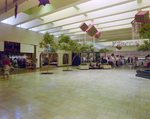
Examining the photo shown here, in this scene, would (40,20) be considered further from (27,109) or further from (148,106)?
(148,106)

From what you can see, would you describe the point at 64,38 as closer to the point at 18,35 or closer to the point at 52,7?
the point at 52,7

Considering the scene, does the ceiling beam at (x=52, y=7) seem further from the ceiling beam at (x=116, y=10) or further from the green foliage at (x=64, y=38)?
the green foliage at (x=64, y=38)

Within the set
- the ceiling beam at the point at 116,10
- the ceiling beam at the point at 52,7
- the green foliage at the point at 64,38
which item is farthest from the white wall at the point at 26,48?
the green foliage at the point at 64,38

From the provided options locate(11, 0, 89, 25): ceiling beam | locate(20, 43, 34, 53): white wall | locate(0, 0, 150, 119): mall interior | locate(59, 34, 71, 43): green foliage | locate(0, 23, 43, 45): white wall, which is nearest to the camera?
locate(0, 0, 150, 119): mall interior

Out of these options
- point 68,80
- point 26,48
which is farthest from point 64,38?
point 68,80

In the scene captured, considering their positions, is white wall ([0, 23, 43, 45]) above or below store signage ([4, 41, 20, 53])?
above

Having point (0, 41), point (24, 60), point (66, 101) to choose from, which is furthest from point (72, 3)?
point (24, 60)

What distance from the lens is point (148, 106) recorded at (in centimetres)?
304

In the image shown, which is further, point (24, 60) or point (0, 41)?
point (24, 60)

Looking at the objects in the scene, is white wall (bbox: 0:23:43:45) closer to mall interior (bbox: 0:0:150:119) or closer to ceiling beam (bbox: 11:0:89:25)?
mall interior (bbox: 0:0:150:119)

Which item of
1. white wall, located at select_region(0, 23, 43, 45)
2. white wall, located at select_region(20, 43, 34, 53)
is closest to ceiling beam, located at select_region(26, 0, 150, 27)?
white wall, located at select_region(0, 23, 43, 45)

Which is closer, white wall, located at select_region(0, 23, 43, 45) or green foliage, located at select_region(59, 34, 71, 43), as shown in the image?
white wall, located at select_region(0, 23, 43, 45)

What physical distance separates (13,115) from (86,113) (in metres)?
1.84

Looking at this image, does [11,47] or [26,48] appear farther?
[26,48]
